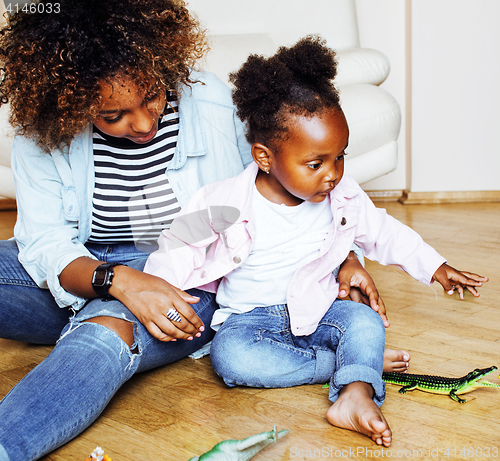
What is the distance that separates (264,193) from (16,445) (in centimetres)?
60

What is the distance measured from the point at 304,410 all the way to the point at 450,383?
Answer: 0.24m

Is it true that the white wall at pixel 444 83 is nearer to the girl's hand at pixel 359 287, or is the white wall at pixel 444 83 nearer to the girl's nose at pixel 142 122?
the girl's hand at pixel 359 287

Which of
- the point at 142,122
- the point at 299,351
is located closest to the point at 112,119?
the point at 142,122

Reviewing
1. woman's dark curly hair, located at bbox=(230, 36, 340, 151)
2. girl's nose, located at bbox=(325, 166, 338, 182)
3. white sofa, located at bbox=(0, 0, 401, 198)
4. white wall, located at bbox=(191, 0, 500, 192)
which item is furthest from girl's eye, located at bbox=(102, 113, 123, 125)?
white wall, located at bbox=(191, 0, 500, 192)

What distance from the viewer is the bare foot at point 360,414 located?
737 millimetres

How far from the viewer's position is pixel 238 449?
0.71m

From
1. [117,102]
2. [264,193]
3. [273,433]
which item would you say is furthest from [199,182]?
[273,433]

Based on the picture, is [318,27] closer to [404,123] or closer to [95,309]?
[404,123]

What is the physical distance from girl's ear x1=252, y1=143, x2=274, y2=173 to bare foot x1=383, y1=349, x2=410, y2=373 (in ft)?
1.36

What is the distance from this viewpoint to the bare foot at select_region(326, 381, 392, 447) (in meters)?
0.74

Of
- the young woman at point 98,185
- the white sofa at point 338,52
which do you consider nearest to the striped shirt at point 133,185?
the young woman at point 98,185

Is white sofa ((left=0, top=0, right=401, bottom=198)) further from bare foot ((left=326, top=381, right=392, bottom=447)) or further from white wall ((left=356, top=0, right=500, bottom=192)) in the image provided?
bare foot ((left=326, top=381, right=392, bottom=447))

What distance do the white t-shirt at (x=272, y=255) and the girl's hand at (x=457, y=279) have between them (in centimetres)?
23

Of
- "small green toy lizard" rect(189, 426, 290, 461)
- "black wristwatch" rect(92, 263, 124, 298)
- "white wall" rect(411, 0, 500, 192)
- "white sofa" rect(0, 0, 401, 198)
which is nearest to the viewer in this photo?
"small green toy lizard" rect(189, 426, 290, 461)
